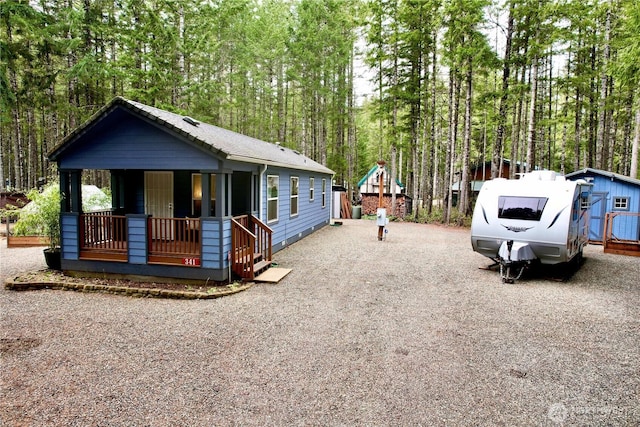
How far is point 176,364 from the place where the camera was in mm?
3965

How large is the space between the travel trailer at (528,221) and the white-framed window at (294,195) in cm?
599

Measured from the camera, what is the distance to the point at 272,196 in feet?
33.6

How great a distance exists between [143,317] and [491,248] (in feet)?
24.2

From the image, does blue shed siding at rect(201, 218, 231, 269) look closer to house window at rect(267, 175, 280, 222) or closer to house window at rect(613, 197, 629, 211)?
house window at rect(267, 175, 280, 222)

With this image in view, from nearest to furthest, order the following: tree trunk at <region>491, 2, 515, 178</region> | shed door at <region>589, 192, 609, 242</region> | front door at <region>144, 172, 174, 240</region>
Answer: front door at <region>144, 172, 174, 240</region>
shed door at <region>589, 192, 609, 242</region>
tree trunk at <region>491, 2, 515, 178</region>

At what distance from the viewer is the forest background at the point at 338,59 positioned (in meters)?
14.6

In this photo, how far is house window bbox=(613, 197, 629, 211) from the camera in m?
12.2

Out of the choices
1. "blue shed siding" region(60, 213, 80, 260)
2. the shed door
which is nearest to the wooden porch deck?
"blue shed siding" region(60, 213, 80, 260)

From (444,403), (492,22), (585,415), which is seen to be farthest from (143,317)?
(492,22)

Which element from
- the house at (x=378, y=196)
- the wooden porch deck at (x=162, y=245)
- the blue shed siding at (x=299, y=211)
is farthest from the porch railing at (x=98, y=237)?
the house at (x=378, y=196)

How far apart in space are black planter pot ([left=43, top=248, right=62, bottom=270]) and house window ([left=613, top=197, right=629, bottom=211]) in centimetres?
1700

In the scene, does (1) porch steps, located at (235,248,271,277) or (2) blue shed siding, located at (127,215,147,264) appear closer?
(2) blue shed siding, located at (127,215,147,264)

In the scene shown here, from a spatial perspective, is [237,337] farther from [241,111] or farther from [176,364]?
[241,111]

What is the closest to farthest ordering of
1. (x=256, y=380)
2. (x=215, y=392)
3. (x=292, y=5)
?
(x=215, y=392)
(x=256, y=380)
(x=292, y=5)
